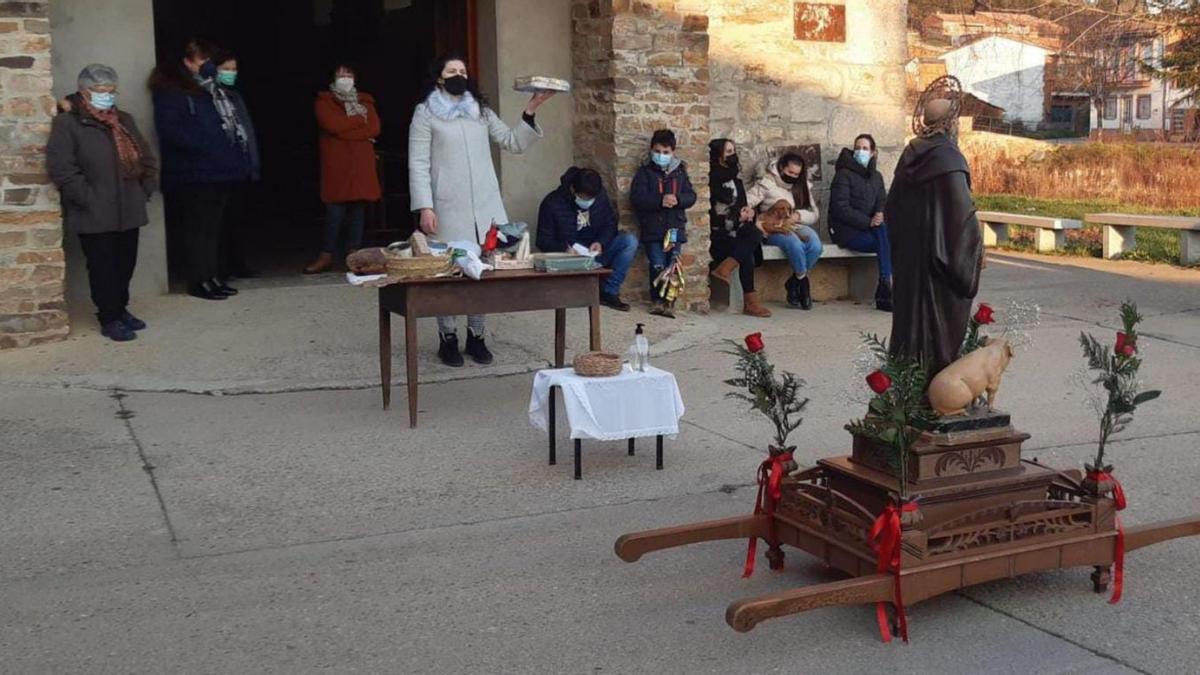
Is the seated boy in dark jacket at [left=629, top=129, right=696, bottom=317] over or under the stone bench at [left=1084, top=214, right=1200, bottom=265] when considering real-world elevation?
over

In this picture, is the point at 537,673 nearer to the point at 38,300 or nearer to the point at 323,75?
the point at 38,300

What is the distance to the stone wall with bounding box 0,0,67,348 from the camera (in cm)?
892

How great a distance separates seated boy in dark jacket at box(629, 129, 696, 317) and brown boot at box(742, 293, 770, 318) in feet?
3.10

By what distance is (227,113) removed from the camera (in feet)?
→ 33.7

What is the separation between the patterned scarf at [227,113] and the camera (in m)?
10.1

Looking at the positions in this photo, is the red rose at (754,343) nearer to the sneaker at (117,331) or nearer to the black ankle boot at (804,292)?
the sneaker at (117,331)

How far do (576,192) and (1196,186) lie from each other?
1510cm

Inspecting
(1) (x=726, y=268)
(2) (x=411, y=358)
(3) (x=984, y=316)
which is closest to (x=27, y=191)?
(2) (x=411, y=358)

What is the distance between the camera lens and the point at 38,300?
360 inches

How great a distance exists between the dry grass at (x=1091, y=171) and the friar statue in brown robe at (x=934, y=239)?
18.5m

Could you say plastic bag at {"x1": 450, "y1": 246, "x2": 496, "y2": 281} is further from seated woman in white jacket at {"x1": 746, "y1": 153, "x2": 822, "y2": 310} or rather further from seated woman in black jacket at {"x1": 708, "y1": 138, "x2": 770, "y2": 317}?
seated woman in white jacket at {"x1": 746, "y1": 153, "x2": 822, "y2": 310}

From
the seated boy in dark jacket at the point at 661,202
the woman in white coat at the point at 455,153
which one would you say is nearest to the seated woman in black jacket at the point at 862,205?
the seated boy in dark jacket at the point at 661,202

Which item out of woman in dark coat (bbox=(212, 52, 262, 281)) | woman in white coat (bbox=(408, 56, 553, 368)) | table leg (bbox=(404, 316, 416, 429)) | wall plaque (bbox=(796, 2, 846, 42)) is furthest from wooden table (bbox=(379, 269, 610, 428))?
wall plaque (bbox=(796, 2, 846, 42))

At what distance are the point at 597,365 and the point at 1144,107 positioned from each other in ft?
158
